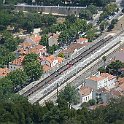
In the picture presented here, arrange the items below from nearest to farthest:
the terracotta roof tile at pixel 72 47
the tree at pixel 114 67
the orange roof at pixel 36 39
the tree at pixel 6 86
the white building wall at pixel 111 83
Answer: the tree at pixel 6 86, the white building wall at pixel 111 83, the tree at pixel 114 67, the terracotta roof tile at pixel 72 47, the orange roof at pixel 36 39

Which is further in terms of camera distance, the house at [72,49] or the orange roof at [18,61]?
the house at [72,49]

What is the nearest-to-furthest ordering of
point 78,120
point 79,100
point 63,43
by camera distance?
point 78,120, point 79,100, point 63,43

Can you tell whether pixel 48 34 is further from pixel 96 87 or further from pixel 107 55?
pixel 96 87

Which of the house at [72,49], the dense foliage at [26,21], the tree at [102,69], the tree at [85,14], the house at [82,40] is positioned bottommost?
the tree at [102,69]

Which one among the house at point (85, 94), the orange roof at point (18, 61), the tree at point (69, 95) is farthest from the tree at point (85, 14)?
the tree at point (69, 95)

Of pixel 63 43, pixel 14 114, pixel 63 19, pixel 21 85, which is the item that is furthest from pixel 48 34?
pixel 14 114

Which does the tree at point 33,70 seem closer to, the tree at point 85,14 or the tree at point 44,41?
the tree at point 44,41

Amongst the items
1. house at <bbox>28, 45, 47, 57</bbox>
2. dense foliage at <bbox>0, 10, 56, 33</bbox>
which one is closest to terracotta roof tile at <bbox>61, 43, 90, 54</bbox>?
house at <bbox>28, 45, 47, 57</bbox>
